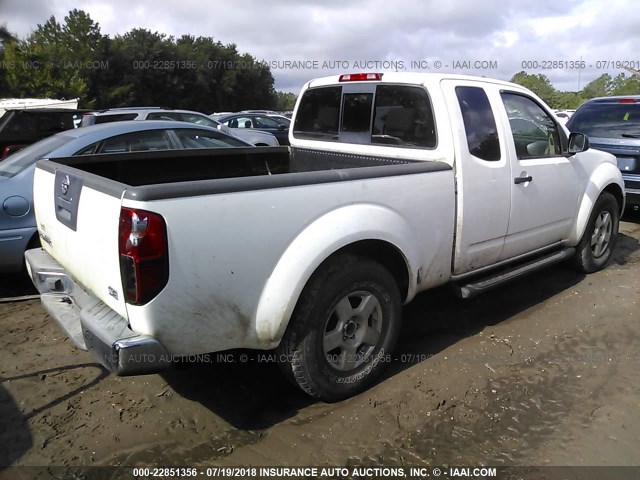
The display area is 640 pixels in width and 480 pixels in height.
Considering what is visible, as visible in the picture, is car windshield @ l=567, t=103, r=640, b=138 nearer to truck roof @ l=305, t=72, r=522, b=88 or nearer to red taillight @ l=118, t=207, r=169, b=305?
truck roof @ l=305, t=72, r=522, b=88

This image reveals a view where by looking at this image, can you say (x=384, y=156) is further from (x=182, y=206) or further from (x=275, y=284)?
(x=182, y=206)

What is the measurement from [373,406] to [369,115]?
7.15 ft

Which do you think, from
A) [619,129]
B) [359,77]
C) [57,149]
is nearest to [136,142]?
[57,149]

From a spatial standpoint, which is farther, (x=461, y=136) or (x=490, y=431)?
(x=461, y=136)

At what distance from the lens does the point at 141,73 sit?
4191 cm

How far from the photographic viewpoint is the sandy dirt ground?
9.09 ft

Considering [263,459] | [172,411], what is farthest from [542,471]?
Result: [172,411]

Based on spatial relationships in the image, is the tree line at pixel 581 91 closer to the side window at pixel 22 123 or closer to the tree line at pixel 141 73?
the tree line at pixel 141 73

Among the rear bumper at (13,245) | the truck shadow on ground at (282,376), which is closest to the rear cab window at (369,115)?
the truck shadow on ground at (282,376)

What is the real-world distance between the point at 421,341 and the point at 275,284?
171cm

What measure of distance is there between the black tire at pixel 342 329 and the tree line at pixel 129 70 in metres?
27.0

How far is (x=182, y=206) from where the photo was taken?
7.79ft

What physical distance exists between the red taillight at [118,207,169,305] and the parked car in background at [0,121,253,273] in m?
2.77

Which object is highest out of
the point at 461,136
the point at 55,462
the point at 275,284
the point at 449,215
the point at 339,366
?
the point at 461,136
